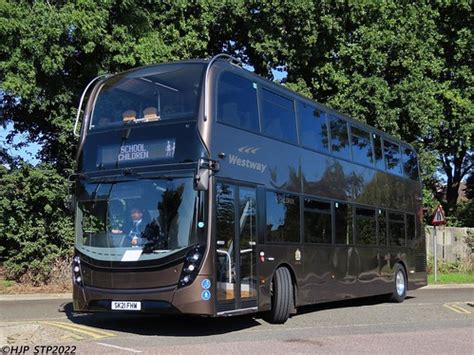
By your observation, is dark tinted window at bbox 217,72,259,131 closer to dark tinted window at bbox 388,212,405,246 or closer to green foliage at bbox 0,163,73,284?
dark tinted window at bbox 388,212,405,246

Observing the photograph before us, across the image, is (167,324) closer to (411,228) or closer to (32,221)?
(32,221)

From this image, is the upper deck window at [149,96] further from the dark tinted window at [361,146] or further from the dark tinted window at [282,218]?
the dark tinted window at [361,146]

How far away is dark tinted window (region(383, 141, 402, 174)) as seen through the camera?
1720 cm

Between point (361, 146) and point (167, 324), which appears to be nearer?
point (167, 324)

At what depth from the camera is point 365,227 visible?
15.3 m

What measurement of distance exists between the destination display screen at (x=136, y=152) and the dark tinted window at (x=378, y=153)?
8.02 m

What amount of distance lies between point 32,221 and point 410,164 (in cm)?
1166

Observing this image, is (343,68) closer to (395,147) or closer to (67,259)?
(395,147)

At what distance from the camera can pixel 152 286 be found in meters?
9.48

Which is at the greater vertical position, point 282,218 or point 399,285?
point 282,218

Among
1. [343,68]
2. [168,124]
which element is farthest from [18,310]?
[343,68]

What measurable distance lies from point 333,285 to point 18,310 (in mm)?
6940

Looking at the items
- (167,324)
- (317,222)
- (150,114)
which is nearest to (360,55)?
(317,222)

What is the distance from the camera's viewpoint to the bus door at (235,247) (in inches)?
385
